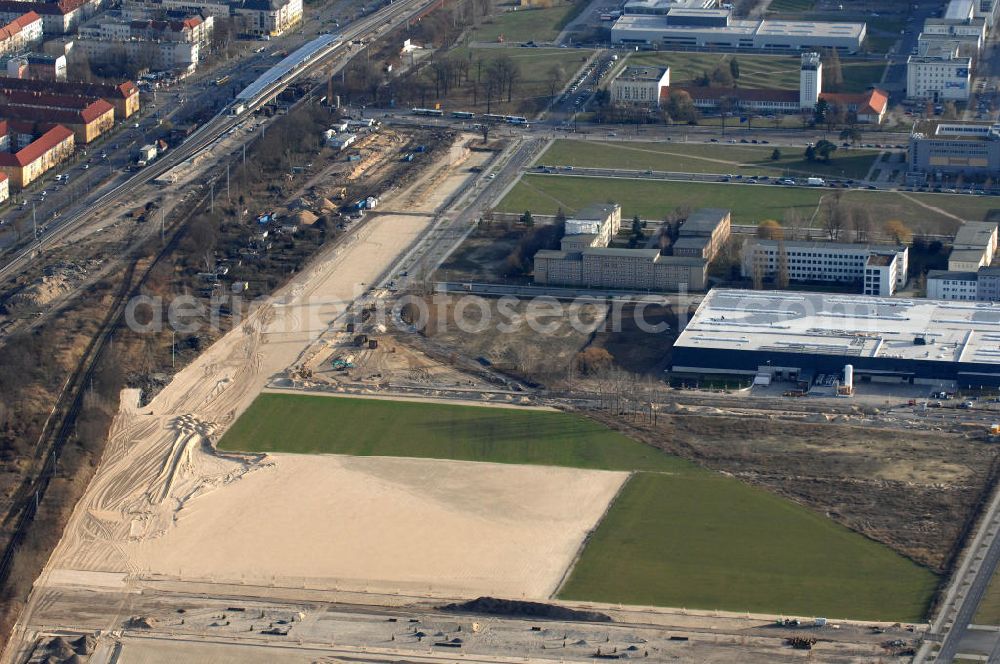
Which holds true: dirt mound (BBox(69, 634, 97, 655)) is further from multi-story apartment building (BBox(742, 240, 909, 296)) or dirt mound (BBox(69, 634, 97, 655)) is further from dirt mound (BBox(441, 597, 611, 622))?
multi-story apartment building (BBox(742, 240, 909, 296))

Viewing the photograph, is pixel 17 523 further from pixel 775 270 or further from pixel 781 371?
pixel 775 270

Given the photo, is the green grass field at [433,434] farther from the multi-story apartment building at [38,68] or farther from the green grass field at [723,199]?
the multi-story apartment building at [38,68]

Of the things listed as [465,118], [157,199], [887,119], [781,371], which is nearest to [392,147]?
[465,118]

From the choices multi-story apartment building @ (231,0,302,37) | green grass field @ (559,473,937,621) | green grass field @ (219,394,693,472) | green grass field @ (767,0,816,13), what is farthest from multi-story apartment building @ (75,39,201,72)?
green grass field @ (559,473,937,621)

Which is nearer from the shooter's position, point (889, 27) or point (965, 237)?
point (965, 237)

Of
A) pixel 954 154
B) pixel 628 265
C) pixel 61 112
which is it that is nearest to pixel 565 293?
pixel 628 265

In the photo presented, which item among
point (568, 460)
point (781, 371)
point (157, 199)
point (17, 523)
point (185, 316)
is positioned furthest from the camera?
point (157, 199)

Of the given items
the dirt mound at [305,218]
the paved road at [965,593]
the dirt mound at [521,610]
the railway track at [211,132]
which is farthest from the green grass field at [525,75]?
the dirt mound at [521,610]
